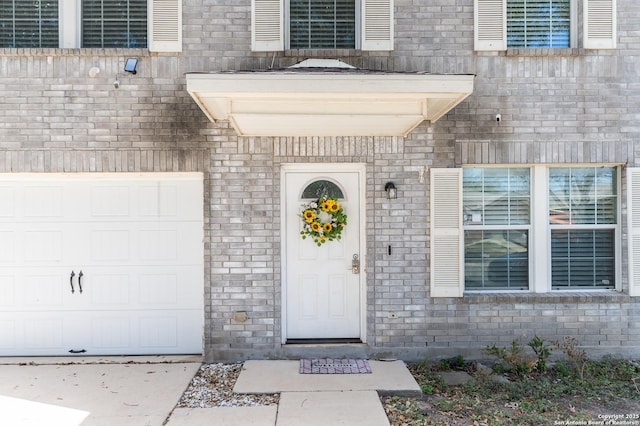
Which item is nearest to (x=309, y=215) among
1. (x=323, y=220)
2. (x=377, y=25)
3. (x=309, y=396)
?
(x=323, y=220)

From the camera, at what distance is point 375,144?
17.4 ft

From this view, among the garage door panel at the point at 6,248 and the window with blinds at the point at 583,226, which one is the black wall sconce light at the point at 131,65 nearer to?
the garage door panel at the point at 6,248

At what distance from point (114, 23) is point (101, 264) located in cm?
293

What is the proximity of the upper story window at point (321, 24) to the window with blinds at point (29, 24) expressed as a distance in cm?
247


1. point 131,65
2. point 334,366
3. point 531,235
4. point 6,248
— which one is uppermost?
point 131,65

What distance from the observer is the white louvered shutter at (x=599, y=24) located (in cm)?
530

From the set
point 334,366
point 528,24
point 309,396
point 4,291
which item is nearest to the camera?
point 309,396

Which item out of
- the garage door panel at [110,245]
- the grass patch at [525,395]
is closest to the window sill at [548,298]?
the grass patch at [525,395]

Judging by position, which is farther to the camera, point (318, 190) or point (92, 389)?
point (318, 190)

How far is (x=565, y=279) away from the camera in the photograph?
5484 mm

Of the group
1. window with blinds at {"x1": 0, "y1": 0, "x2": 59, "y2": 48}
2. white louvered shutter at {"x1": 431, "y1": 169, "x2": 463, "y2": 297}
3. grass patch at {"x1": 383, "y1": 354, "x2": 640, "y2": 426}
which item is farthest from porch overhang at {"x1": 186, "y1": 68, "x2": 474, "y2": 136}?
grass patch at {"x1": 383, "y1": 354, "x2": 640, "y2": 426}

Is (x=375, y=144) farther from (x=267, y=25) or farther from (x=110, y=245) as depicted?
(x=110, y=245)

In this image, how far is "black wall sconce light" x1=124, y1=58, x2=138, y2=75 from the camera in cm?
512

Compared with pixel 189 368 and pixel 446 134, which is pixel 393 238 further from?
pixel 189 368
